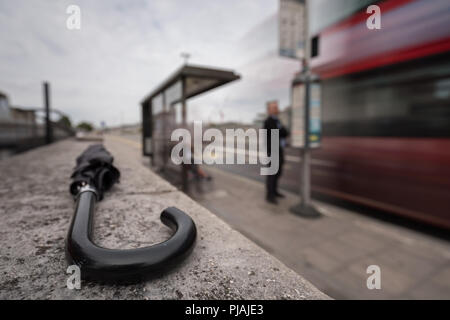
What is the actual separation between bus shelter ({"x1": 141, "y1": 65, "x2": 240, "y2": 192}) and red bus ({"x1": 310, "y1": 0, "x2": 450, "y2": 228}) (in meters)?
1.98

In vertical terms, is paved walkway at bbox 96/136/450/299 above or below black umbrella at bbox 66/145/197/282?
below

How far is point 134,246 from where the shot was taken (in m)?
0.88

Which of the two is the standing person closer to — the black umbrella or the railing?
the black umbrella

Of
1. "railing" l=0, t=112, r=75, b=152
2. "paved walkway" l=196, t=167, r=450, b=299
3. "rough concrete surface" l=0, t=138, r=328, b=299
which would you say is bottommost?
"paved walkway" l=196, t=167, r=450, b=299

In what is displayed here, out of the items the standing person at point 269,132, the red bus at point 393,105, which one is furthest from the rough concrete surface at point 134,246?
the red bus at point 393,105

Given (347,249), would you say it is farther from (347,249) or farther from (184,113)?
(184,113)

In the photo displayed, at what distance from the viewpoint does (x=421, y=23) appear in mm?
4387

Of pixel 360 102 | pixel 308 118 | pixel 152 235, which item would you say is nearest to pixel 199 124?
pixel 308 118

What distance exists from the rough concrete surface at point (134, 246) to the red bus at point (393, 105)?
13.7 ft

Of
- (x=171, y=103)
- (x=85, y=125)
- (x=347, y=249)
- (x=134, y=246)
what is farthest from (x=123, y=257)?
(x=85, y=125)

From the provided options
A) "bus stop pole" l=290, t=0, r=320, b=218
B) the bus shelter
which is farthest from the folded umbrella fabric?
"bus stop pole" l=290, t=0, r=320, b=218

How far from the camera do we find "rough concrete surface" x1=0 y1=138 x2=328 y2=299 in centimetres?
64

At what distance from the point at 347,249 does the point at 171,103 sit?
455cm

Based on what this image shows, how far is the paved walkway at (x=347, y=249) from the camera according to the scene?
2.19 meters
